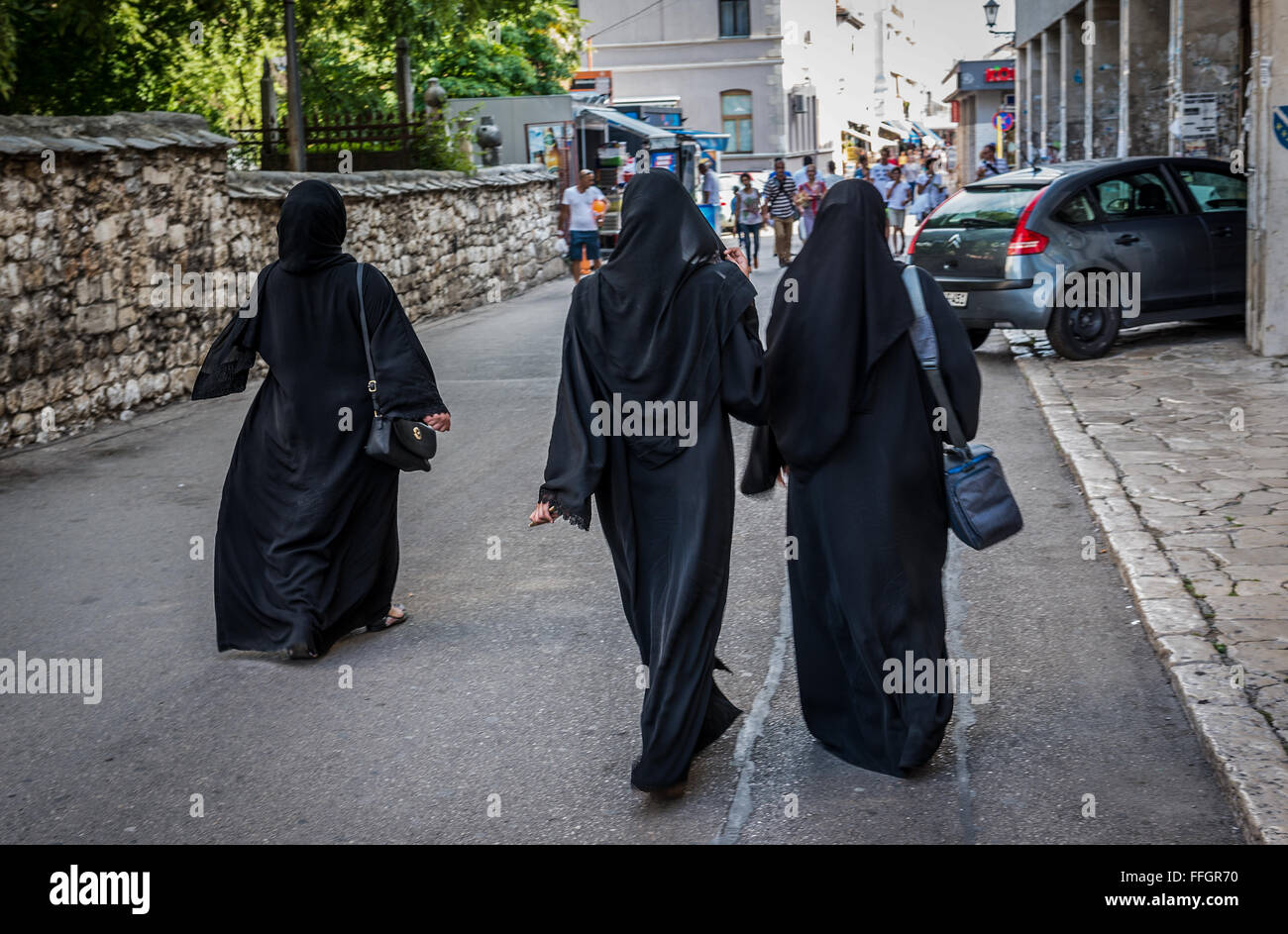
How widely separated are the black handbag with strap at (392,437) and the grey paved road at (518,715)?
76 cm

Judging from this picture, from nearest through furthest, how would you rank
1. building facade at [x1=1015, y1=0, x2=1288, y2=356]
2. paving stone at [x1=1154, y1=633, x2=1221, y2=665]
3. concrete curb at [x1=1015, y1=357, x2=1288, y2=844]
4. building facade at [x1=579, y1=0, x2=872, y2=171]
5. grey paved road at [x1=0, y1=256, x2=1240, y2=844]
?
concrete curb at [x1=1015, y1=357, x2=1288, y2=844], grey paved road at [x1=0, y1=256, x2=1240, y2=844], paving stone at [x1=1154, y1=633, x2=1221, y2=665], building facade at [x1=1015, y1=0, x2=1288, y2=356], building facade at [x1=579, y1=0, x2=872, y2=171]

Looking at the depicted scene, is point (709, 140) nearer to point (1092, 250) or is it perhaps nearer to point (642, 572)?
point (1092, 250)

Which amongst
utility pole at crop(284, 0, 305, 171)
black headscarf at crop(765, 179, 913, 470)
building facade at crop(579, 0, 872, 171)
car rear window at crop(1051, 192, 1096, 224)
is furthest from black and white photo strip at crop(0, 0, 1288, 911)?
building facade at crop(579, 0, 872, 171)

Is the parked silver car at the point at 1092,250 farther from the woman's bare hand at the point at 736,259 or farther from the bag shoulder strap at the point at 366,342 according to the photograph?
the woman's bare hand at the point at 736,259

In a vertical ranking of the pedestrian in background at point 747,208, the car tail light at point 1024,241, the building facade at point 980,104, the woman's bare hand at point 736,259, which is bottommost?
the woman's bare hand at point 736,259

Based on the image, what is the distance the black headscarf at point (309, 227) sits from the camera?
552 centimetres

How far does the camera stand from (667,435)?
13.7ft

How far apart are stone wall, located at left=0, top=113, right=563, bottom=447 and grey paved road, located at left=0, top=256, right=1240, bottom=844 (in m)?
2.62

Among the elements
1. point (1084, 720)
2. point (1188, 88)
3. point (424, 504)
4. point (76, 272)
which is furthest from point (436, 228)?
point (1084, 720)

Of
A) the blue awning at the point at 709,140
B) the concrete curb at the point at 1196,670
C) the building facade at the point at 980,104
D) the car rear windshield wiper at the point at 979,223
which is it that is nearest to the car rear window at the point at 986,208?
the car rear windshield wiper at the point at 979,223

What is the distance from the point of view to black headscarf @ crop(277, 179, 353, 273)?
5.52 m

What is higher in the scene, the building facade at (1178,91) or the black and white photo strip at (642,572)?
the building facade at (1178,91)

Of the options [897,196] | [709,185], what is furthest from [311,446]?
[709,185]

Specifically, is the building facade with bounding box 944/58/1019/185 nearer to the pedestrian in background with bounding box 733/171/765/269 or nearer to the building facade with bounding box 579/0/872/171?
the building facade with bounding box 579/0/872/171
